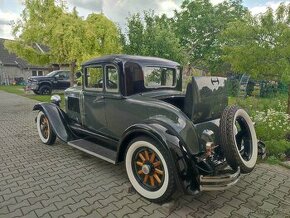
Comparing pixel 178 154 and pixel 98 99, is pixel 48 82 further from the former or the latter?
pixel 178 154

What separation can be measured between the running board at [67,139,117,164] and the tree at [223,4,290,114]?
169 inches

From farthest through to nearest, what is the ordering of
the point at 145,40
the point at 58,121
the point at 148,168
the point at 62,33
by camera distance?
the point at 145,40 → the point at 62,33 → the point at 58,121 → the point at 148,168

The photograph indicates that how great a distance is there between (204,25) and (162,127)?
2532 cm

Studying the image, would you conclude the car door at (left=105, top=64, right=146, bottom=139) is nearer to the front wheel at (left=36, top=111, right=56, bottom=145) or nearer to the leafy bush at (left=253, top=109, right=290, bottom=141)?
the front wheel at (left=36, top=111, right=56, bottom=145)

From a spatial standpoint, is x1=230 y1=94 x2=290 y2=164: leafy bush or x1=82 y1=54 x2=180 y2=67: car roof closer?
x1=82 y1=54 x2=180 y2=67: car roof

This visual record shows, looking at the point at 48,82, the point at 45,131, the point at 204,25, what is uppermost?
the point at 204,25

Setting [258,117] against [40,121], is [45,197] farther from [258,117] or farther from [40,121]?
[258,117]

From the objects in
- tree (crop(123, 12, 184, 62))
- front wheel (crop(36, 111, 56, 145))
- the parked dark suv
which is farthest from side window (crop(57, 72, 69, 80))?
front wheel (crop(36, 111, 56, 145))

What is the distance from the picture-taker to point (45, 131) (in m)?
5.82

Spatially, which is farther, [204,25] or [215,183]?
[204,25]

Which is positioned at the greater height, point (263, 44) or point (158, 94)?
point (263, 44)

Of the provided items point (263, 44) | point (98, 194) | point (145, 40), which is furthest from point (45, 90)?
point (98, 194)

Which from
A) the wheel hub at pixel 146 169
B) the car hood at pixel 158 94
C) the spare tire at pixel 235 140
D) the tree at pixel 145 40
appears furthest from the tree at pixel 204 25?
the wheel hub at pixel 146 169

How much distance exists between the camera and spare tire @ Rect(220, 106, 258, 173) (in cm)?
298
